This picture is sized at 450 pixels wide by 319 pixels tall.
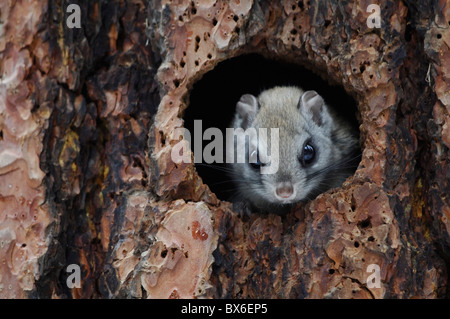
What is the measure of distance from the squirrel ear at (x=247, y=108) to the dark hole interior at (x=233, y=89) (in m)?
0.34

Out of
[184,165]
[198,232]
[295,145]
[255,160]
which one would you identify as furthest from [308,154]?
[198,232]

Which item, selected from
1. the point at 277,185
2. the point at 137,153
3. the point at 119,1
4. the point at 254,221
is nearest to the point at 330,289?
the point at 254,221

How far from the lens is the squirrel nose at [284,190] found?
3.34 m

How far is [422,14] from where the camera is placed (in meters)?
2.95

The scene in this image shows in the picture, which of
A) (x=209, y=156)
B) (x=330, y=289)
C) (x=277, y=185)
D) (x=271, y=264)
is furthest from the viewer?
(x=209, y=156)

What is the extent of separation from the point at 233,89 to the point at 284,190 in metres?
1.85

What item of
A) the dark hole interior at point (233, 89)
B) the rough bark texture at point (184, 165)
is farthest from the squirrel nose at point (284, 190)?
the dark hole interior at point (233, 89)

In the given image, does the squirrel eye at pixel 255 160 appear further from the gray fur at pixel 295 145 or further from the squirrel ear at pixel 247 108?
the squirrel ear at pixel 247 108

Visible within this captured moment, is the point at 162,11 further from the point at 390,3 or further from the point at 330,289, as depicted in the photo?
the point at 330,289

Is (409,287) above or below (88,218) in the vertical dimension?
below

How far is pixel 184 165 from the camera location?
10.1ft

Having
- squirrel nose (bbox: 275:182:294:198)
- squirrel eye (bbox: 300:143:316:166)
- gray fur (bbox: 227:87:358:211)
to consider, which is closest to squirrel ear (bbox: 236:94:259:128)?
gray fur (bbox: 227:87:358:211)

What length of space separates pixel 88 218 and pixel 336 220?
1377 mm

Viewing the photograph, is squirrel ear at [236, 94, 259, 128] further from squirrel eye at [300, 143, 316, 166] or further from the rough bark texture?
the rough bark texture
